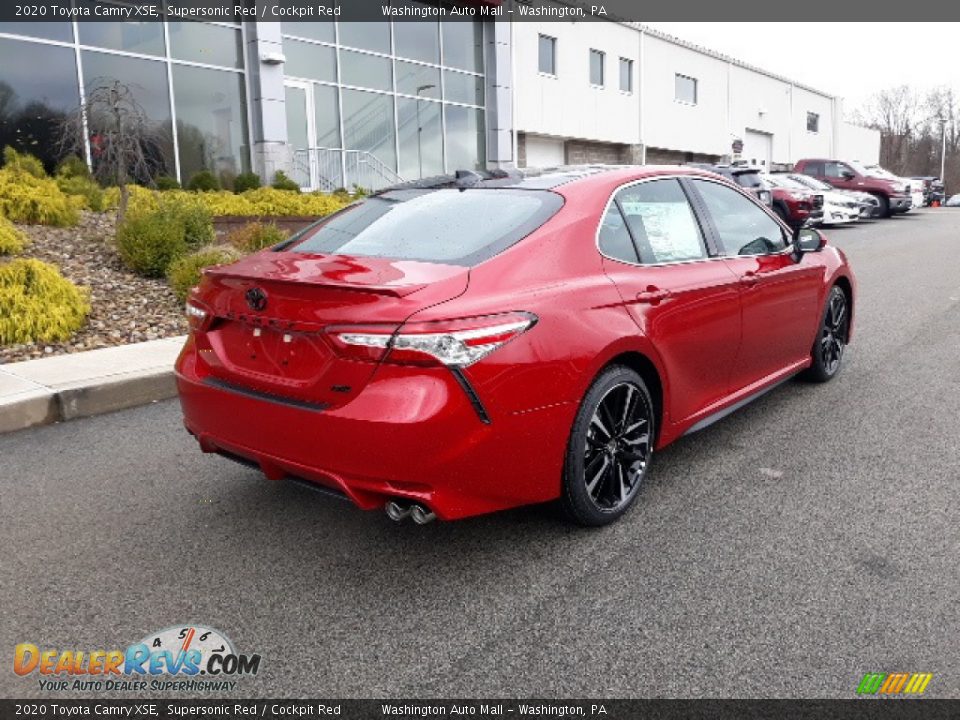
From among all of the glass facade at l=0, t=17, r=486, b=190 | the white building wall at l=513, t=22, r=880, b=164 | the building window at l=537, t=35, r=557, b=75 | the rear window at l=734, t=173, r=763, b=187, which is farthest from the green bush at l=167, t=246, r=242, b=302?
the building window at l=537, t=35, r=557, b=75

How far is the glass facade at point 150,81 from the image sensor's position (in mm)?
14594

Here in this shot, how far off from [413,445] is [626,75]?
3194 centimetres

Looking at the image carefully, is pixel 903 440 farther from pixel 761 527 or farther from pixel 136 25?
pixel 136 25

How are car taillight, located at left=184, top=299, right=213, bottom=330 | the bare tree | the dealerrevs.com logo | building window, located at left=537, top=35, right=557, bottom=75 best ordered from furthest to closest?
building window, located at left=537, top=35, right=557, bottom=75
the bare tree
car taillight, located at left=184, top=299, right=213, bottom=330
the dealerrevs.com logo

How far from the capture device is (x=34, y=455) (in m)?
4.78

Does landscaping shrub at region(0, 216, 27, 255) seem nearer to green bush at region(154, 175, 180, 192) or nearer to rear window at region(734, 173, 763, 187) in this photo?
green bush at region(154, 175, 180, 192)

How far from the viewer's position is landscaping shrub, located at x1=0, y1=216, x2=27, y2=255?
857 centimetres

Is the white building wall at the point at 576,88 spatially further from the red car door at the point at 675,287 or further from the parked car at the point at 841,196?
the red car door at the point at 675,287

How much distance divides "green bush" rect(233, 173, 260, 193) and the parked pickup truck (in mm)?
18070

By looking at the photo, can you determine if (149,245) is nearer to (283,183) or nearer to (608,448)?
(608,448)

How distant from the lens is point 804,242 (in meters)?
5.27

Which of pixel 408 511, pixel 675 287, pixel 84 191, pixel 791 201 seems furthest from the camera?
pixel 791 201

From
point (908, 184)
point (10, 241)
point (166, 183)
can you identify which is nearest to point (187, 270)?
point (10, 241)

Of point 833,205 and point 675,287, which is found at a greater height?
A: point 675,287
